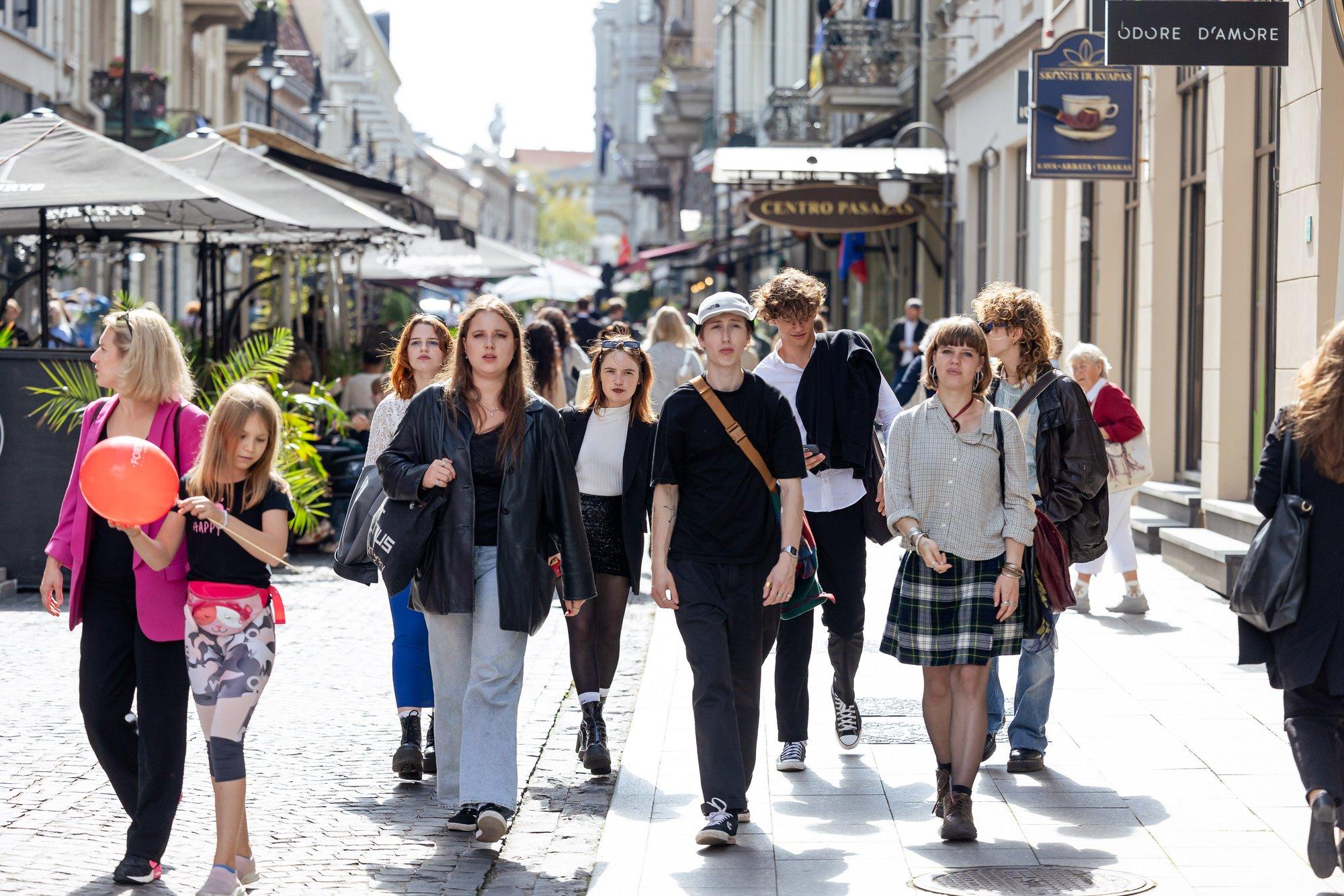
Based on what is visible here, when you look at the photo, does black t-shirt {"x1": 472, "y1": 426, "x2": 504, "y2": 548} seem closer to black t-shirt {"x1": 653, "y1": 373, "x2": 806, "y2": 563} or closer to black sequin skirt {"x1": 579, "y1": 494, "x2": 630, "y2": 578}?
black t-shirt {"x1": 653, "y1": 373, "x2": 806, "y2": 563}

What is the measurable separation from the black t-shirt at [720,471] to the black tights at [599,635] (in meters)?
1.45

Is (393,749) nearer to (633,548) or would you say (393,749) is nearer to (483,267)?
(633,548)

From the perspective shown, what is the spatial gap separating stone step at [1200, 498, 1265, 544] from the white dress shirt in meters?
4.65

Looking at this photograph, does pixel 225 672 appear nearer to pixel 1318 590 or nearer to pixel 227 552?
pixel 227 552

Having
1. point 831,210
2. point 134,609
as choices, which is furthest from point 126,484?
point 831,210

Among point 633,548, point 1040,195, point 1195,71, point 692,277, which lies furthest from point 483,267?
point 692,277

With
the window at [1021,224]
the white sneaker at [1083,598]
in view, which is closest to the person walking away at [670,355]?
the white sneaker at [1083,598]

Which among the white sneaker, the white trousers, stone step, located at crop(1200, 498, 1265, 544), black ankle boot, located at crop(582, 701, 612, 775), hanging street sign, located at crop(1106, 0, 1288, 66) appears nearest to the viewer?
black ankle boot, located at crop(582, 701, 612, 775)

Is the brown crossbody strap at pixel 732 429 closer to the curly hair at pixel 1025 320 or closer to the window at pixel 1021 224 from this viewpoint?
the curly hair at pixel 1025 320

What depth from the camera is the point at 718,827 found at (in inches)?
228

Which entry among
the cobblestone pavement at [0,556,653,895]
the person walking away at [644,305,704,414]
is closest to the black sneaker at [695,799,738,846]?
the cobblestone pavement at [0,556,653,895]

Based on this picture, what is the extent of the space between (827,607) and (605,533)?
3.46 ft

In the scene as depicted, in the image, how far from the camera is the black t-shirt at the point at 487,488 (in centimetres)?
591

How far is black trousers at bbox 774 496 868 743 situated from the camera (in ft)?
22.6
